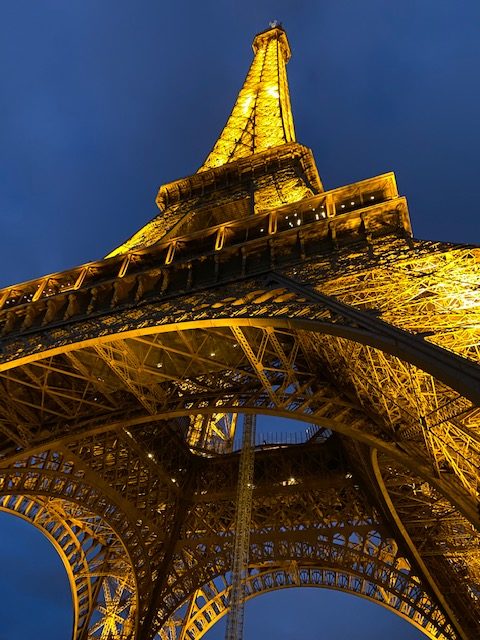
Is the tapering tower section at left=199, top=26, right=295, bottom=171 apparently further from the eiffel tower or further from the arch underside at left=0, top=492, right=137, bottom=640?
the arch underside at left=0, top=492, right=137, bottom=640

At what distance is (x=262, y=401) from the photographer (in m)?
15.9

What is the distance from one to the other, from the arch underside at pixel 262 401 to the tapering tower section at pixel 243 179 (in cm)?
437

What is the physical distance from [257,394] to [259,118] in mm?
20694

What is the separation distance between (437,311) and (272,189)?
12.6 meters

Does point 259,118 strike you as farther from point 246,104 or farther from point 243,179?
point 243,179

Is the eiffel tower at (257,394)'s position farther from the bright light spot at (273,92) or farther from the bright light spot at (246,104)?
the bright light spot at (273,92)

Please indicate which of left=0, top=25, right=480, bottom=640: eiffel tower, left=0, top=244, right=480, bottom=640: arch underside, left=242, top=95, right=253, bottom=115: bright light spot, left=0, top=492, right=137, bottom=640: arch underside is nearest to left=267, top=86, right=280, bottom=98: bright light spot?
left=242, top=95, right=253, bottom=115: bright light spot

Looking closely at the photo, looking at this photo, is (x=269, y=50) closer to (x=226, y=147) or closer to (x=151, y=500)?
(x=226, y=147)

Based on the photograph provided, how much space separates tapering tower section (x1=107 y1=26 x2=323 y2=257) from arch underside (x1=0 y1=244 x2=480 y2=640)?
437cm

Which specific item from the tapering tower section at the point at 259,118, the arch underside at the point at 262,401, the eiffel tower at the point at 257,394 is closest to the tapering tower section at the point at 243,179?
the tapering tower section at the point at 259,118

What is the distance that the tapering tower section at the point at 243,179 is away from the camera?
20.4m

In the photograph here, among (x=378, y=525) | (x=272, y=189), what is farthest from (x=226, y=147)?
(x=378, y=525)

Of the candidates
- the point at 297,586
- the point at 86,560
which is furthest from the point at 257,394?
the point at 86,560

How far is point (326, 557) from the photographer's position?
73.3ft
